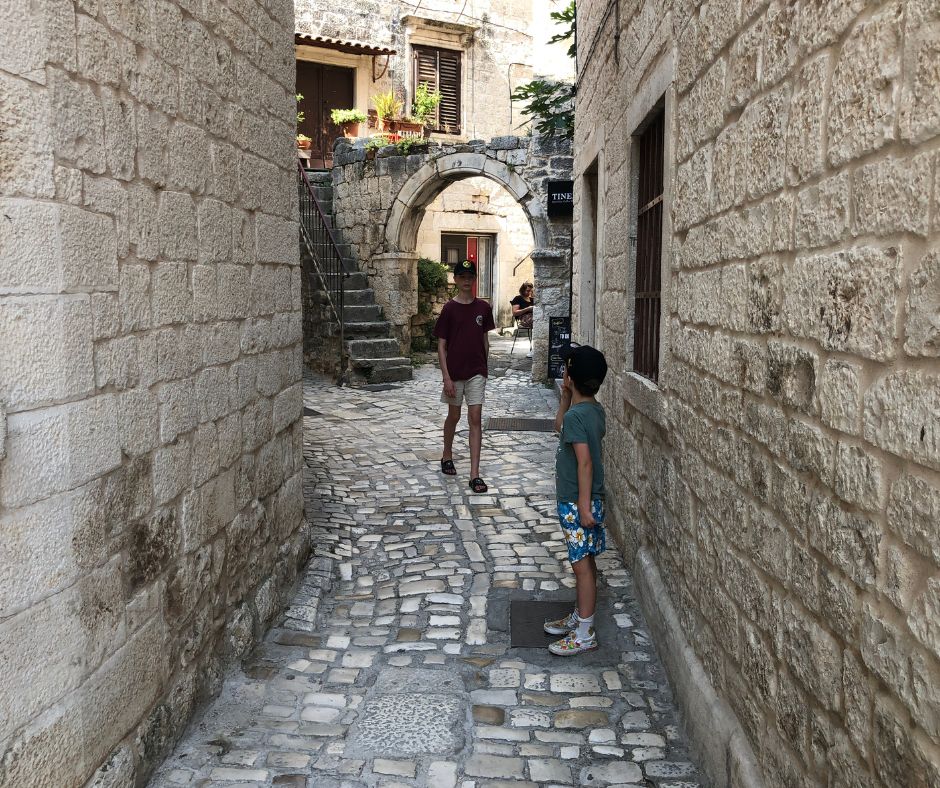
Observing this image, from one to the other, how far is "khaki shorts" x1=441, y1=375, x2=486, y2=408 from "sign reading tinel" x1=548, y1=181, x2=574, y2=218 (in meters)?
5.56

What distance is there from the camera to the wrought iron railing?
12.0 metres

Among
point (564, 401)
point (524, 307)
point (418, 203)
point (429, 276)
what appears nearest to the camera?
point (564, 401)

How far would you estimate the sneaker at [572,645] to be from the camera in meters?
3.72

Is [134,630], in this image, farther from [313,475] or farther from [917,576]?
[313,475]

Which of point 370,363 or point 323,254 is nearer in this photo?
point 370,363

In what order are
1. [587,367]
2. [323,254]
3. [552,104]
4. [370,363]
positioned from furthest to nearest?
1. [323,254]
2. [370,363]
3. [552,104]
4. [587,367]

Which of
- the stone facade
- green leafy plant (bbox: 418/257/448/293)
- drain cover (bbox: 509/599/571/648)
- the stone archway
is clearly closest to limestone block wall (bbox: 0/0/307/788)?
drain cover (bbox: 509/599/571/648)

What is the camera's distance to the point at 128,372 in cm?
256

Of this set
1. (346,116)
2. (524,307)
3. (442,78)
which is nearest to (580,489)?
(524,307)

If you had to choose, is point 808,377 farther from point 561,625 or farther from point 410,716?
point 561,625

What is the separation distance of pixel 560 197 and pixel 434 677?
882 centimetres

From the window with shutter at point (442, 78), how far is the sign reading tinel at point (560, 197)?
8.98m

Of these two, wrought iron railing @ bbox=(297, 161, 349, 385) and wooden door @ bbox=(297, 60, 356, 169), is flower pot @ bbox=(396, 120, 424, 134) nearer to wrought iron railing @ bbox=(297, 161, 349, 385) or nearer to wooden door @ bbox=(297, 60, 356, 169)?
wooden door @ bbox=(297, 60, 356, 169)

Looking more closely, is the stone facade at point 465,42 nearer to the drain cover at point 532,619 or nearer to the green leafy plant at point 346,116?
the green leafy plant at point 346,116
